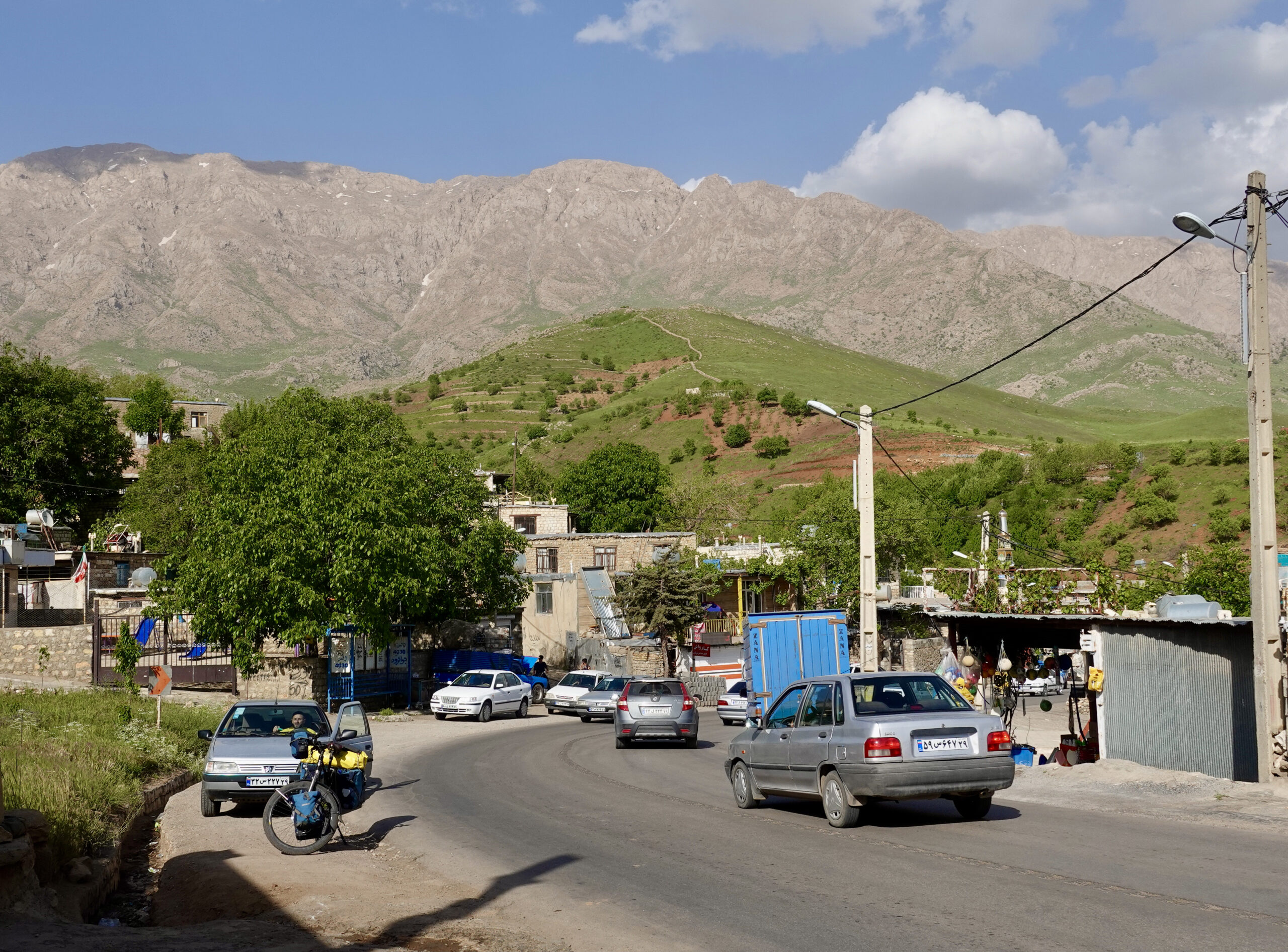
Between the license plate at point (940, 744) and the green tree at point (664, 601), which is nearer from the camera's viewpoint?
the license plate at point (940, 744)

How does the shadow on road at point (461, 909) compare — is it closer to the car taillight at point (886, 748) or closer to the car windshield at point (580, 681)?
the car taillight at point (886, 748)

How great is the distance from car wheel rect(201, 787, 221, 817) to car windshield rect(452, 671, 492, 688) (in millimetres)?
22267

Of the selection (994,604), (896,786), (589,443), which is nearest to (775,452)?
(589,443)

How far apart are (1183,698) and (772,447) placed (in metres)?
105

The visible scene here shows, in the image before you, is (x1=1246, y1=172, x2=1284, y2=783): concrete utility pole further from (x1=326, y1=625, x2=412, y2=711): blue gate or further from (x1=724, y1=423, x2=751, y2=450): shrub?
(x1=724, y1=423, x2=751, y2=450): shrub

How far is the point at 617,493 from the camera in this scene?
99.4m

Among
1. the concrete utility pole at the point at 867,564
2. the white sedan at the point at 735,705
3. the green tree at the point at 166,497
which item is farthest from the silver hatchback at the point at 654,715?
the green tree at the point at 166,497

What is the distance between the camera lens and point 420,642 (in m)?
46.5

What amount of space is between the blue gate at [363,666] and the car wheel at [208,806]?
2050 centimetres

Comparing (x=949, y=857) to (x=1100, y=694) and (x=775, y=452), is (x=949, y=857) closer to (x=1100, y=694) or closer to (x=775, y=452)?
(x=1100, y=694)

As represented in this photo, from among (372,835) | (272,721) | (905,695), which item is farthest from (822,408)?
(372,835)

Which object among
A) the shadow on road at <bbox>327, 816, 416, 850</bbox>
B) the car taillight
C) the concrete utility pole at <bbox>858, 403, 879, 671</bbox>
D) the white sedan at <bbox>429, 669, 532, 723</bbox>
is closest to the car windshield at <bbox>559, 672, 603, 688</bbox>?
the white sedan at <bbox>429, 669, 532, 723</bbox>

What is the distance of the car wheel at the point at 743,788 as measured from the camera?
49.5ft

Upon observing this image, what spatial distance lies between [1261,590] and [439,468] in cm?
3523
